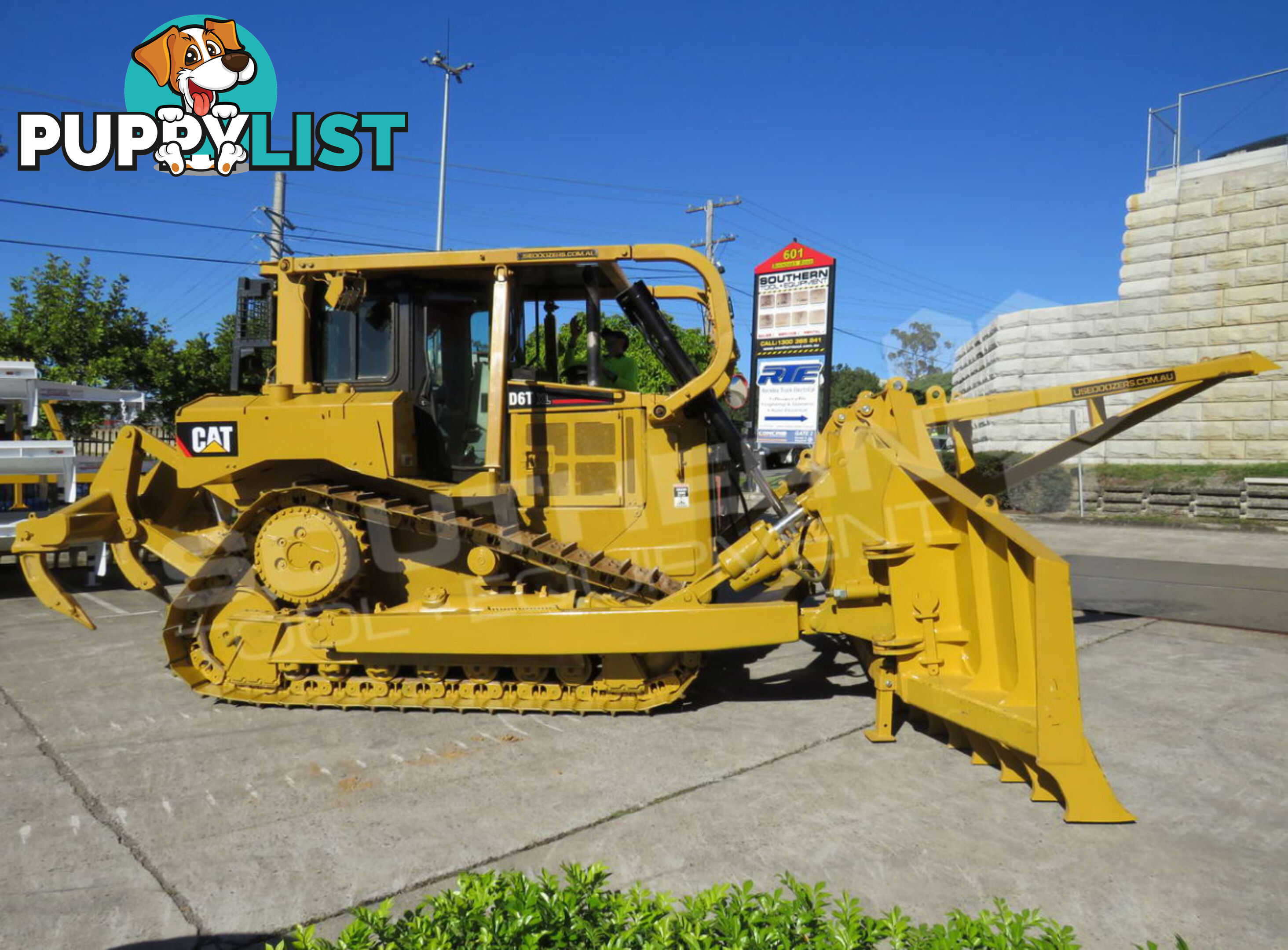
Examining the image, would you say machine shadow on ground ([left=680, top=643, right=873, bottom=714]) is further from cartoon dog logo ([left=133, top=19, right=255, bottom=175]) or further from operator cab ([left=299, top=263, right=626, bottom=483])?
cartoon dog logo ([left=133, top=19, right=255, bottom=175])

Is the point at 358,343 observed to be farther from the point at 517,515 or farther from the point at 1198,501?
the point at 1198,501

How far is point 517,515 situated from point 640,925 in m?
3.16

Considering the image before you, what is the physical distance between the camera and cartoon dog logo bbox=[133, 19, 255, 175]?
12.9 m

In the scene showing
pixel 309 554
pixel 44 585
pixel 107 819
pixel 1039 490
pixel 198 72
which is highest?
pixel 198 72

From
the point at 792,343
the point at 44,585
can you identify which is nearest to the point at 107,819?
the point at 44,585

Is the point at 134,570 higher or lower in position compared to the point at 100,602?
higher

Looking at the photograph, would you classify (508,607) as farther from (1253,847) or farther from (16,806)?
(1253,847)

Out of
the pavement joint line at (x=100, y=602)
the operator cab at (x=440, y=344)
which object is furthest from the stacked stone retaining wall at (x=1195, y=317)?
the pavement joint line at (x=100, y=602)

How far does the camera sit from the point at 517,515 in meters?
5.37

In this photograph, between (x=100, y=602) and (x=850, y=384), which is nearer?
(x=100, y=602)

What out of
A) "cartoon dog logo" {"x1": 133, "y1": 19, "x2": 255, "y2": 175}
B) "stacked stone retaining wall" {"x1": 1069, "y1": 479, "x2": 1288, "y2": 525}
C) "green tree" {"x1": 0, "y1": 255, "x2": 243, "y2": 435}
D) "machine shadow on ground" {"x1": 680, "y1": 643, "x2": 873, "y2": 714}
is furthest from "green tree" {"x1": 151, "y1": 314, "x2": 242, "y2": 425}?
"stacked stone retaining wall" {"x1": 1069, "y1": 479, "x2": 1288, "y2": 525}

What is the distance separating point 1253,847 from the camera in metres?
3.51

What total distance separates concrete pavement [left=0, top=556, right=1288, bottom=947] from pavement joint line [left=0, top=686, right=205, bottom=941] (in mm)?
12

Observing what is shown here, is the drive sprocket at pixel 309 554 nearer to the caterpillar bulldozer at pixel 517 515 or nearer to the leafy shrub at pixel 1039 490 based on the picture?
the caterpillar bulldozer at pixel 517 515
